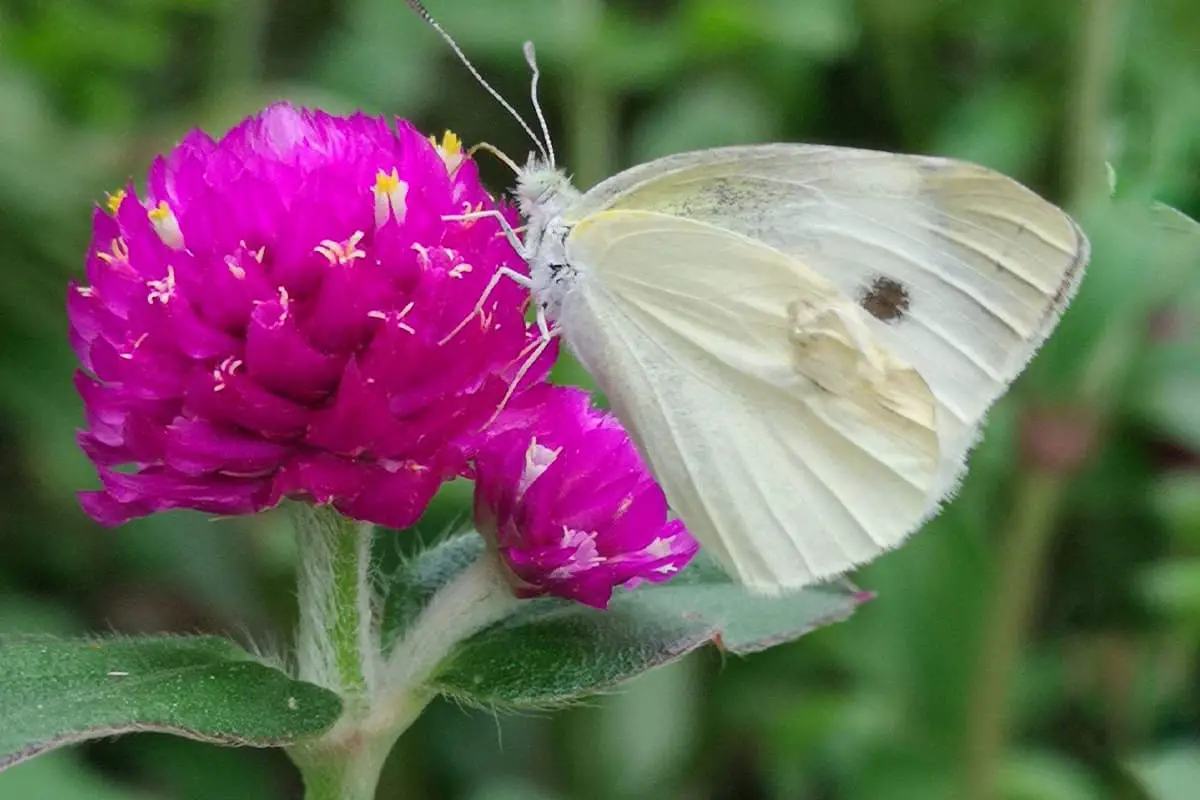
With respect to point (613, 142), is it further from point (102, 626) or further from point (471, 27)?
point (102, 626)

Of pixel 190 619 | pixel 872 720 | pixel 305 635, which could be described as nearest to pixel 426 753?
pixel 190 619

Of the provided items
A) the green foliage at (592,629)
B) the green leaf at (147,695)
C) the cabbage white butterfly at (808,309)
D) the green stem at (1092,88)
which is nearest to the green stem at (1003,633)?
the green stem at (1092,88)

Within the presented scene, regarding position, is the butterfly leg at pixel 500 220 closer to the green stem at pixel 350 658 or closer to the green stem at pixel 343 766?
the green stem at pixel 350 658

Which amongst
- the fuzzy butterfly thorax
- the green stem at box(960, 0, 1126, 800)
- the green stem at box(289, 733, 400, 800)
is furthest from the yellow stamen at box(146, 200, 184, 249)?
the green stem at box(960, 0, 1126, 800)

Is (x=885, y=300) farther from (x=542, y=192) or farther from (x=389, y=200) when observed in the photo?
(x=389, y=200)

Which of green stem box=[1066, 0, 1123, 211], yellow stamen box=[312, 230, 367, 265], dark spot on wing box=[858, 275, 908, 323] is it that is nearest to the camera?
yellow stamen box=[312, 230, 367, 265]

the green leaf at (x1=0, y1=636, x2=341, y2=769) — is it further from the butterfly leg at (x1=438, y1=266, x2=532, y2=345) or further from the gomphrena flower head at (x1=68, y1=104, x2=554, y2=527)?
the butterfly leg at (x1=438, y1=266, x2=532, y2=345)
